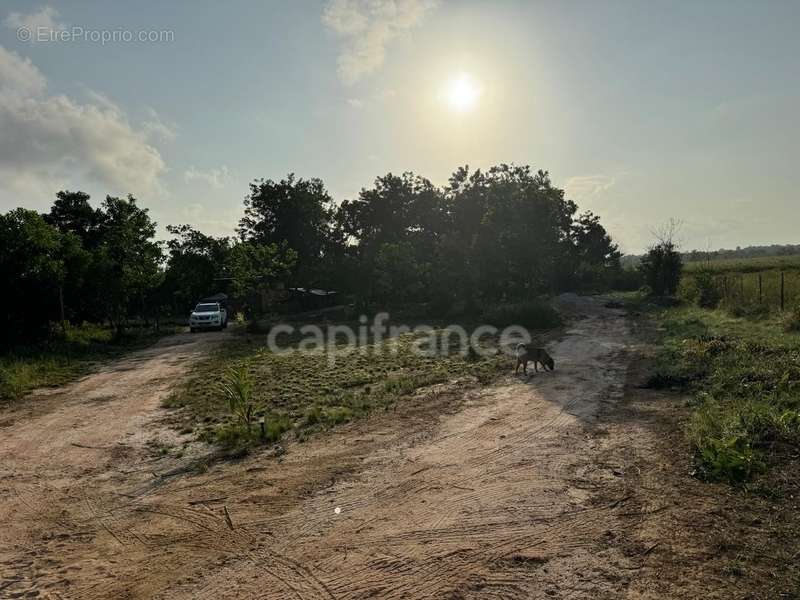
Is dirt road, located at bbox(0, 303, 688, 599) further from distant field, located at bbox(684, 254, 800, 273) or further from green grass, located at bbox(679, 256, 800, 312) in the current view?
distant field, located at bbox(684, 254, 800, 273)

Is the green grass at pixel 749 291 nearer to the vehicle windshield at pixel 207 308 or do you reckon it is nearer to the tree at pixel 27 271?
the vehicle windshield at pixel 207 308

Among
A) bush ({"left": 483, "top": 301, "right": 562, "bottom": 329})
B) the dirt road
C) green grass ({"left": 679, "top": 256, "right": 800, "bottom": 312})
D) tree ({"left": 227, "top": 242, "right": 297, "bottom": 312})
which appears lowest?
the dirt road

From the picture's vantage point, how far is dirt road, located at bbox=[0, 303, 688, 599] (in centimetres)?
426

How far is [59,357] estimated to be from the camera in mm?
16891

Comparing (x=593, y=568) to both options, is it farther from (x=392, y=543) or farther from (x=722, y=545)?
(x=392, y=543)

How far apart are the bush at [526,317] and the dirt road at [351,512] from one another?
44.8 feet

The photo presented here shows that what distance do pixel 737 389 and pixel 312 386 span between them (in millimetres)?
8625

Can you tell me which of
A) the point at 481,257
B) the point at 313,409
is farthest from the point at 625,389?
the point at 481,257

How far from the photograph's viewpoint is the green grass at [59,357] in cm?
1312

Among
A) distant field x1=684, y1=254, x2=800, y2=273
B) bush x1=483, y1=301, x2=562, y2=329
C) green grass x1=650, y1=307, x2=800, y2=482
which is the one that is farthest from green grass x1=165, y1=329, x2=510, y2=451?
distant field x1=684, y1=254, x2=800, y2=273

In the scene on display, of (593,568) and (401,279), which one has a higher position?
(401,279)

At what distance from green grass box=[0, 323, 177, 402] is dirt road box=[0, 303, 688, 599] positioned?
15.0 ft

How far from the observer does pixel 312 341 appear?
20.9 m

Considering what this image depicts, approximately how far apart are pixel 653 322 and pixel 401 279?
15864 millimetres
